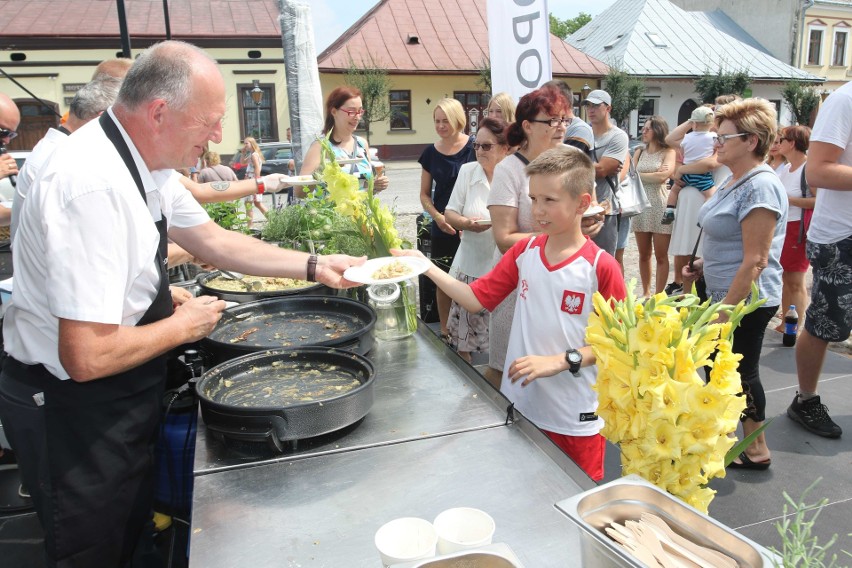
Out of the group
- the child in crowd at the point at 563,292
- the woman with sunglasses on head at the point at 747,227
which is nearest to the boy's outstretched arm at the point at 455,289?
the child in crowd at the point at 563,292

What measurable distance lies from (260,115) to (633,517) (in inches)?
1052

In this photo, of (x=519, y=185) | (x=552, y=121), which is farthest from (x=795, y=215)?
(x=519, y=185)

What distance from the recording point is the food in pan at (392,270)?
6.89 ft

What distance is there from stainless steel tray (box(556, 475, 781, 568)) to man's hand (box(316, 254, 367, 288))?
1.41 meters

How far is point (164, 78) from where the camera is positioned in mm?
1522

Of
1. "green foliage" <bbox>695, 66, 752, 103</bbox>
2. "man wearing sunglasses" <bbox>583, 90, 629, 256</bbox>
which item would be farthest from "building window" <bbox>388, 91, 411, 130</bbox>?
"man wearing sunglasses" <bbox>583, 90, 629, 256</bbox>

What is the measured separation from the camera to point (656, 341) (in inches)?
45.3

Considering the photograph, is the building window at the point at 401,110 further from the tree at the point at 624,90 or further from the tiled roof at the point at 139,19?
the tree at the point at 624,90

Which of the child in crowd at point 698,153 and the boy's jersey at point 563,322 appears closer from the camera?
the boy's jersey at point 563,322

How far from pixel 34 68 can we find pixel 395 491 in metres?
26.7

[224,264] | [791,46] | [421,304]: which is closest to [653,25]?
[791,46]

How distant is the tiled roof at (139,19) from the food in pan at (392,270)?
2444 centimetres

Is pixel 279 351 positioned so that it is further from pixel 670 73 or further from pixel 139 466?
pixel 670 73

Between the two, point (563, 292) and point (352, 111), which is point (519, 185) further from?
point (352, 111)
